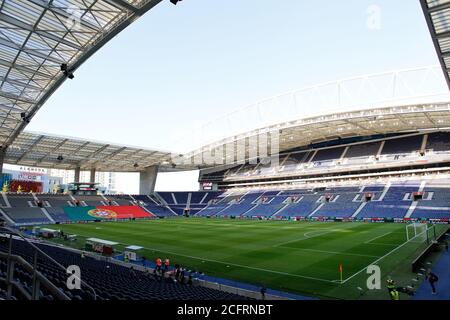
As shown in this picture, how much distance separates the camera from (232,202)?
81.0 metres

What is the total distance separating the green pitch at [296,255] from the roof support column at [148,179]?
1863 inches

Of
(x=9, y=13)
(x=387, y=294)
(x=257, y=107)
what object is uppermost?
(x=257, y=107)

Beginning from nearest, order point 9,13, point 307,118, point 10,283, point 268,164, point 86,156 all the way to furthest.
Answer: point 10,283
point 9,13
point 307,118
point 86,156
point 268,164

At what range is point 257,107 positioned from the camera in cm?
6469

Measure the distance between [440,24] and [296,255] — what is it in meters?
18.8

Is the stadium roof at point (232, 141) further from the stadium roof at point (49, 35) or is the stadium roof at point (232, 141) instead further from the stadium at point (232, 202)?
the stadium roof at point (49, 35)

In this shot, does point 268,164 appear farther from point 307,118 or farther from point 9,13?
point 9,13

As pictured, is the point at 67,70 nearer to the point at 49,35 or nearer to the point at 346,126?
the point at 49,35

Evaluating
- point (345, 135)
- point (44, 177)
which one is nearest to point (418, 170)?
point (345, 135)
